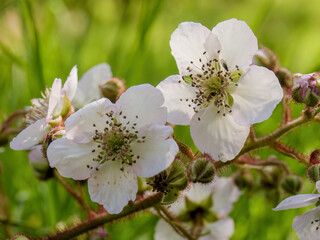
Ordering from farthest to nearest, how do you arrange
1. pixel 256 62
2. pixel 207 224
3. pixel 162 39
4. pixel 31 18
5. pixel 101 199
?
pixel 162 39 → pixel 31 18 → pixel 207 224 → pixel 256 62 → pixel 101 199

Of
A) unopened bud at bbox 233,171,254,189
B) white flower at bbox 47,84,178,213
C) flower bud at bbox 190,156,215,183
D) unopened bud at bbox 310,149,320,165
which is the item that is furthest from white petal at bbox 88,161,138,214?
unopened bud at bbox 233,171,254,189

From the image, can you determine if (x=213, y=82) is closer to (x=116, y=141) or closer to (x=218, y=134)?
(x=218, y=134)

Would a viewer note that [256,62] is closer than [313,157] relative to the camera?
No

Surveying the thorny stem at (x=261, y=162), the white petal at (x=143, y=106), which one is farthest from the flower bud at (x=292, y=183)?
the white petal at (x=143, y=106)

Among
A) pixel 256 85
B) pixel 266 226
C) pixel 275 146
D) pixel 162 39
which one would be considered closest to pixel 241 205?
pixel 266 226

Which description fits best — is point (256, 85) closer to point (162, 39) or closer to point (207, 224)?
point (207, 224)

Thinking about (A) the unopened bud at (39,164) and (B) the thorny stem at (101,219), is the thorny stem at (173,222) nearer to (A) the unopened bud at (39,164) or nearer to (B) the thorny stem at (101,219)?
(B) the thorny stem at (101,219)
